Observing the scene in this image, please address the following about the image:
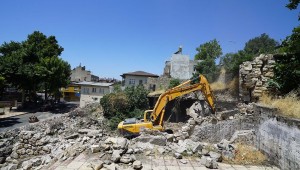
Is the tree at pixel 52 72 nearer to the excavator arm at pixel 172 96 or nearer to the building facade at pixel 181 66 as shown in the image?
the building facade at pixel 181 66

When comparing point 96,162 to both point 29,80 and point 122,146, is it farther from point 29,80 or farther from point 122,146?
point 29,80

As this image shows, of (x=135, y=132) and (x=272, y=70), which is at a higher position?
(x=272, y=70)

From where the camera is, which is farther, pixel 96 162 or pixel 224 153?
pixel 224 153

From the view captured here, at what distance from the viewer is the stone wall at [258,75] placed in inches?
429

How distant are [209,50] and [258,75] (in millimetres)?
35007

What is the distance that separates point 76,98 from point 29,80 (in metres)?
22.3

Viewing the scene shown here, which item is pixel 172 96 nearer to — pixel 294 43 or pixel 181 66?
pixel 294 43

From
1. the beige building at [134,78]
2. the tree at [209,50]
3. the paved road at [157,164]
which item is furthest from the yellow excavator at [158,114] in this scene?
the tree at [209,50]

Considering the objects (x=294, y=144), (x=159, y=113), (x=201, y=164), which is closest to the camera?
(x=294, y=144)

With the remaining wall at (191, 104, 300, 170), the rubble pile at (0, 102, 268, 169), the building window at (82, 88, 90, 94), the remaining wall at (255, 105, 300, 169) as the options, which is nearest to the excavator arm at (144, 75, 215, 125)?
the rubble pile at (0, 102, 268, 169)

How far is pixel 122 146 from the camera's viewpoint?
700 centimetres

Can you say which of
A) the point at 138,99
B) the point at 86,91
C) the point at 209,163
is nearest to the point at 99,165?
the point at 209,163

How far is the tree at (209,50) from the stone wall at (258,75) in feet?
110

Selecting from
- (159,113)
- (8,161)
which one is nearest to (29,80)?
(8,161)
